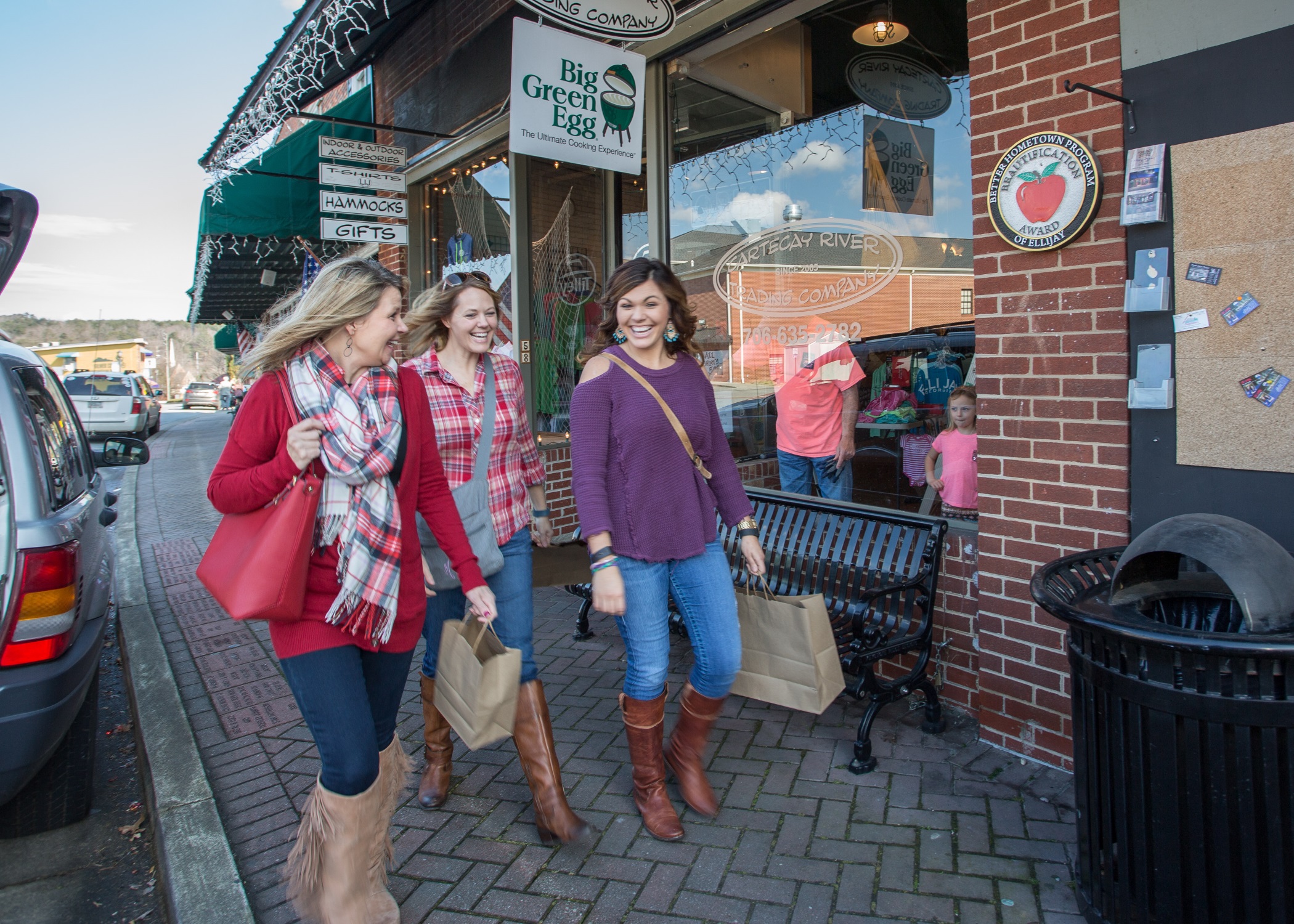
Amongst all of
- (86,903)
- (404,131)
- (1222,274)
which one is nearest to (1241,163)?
(1222,274)

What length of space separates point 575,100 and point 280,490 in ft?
10.7

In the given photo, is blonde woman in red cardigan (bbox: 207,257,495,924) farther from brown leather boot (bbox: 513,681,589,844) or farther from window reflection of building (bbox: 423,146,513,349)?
window reflection of building (bbox: 423,146,513,349)

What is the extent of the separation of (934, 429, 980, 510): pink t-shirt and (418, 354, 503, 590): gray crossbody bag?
2369 millimetres

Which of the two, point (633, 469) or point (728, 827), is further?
point (728, 827)

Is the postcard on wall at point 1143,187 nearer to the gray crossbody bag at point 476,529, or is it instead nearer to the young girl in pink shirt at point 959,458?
the young girl in pink shirt at point 959,458

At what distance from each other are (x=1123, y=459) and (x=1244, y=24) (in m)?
1.38

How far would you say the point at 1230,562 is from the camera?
6.29ft

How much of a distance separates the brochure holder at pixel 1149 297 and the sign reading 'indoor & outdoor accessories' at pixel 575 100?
9.21 feet

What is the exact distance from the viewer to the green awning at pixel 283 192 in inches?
355

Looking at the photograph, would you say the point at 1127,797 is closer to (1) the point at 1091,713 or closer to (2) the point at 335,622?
(1) the point at 1091,713

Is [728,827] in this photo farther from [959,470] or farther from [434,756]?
[959,470]

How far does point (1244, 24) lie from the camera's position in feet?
8.28

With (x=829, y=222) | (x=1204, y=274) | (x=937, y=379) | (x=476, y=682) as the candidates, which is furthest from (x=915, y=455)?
(x=476, y=682)

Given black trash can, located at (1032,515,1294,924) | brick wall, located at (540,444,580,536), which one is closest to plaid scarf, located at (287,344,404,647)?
black trash can, located at (1032,515,1294,924)
